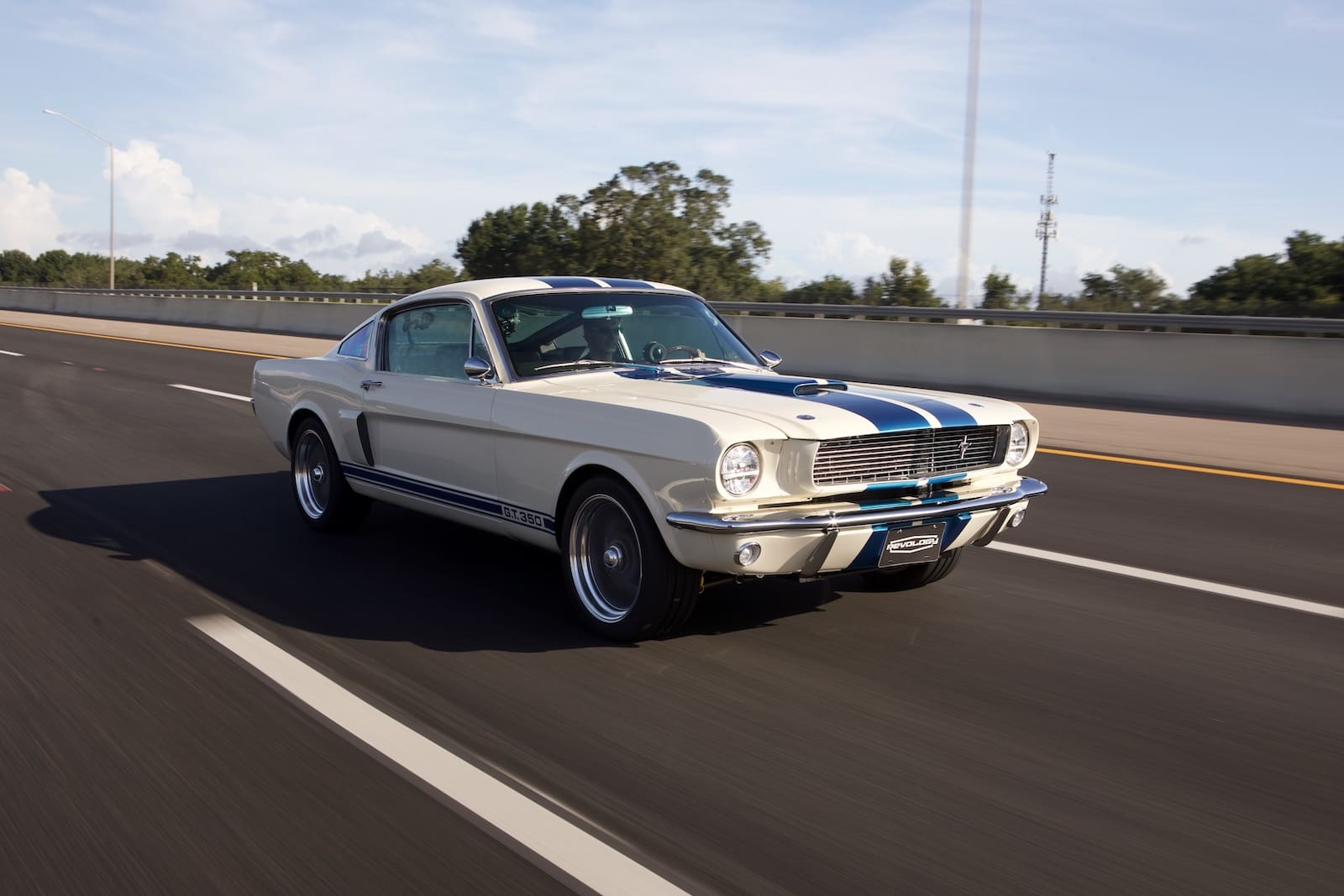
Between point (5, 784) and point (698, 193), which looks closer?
point (5, 784)

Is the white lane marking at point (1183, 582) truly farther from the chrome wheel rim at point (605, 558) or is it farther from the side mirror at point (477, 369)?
the side mirror at point (477, 369)

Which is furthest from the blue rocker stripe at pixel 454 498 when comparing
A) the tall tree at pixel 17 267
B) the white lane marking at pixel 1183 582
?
the tall tree at pixel 17 267

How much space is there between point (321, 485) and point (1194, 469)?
6.77 m

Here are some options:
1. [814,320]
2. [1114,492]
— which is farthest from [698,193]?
[1114,492]

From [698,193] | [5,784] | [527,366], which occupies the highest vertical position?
[698,193]

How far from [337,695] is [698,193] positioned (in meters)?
60.6

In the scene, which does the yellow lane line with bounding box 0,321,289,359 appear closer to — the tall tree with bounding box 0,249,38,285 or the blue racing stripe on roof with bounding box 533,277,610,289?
the blue racing stripe on roof with bounding box 533,277,610,289

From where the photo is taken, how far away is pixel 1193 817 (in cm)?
352

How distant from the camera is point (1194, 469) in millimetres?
10047

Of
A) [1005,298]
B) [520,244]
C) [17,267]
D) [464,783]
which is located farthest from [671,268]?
[17,267]

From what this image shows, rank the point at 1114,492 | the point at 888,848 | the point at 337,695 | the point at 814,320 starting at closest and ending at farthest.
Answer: the point at 888,848
the point at 337,695
the point at 1114,492
the point at 814,320

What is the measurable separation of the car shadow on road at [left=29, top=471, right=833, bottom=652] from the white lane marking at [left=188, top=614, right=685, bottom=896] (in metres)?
0.51

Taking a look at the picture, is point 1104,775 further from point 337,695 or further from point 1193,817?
point 337,695

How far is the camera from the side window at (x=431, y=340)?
6.27 meters
